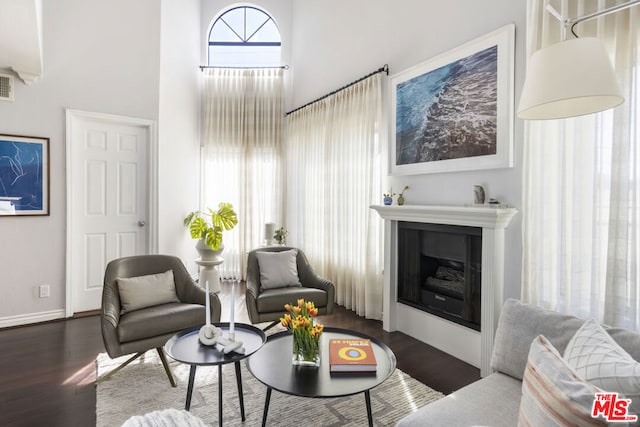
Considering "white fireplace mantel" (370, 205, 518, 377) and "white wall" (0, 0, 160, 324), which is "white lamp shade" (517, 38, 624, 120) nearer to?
"white fireplace mantel" (370, 205, 518, 377)

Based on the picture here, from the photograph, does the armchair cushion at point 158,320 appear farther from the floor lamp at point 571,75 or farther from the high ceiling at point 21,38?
the floor lamp at point 571,75

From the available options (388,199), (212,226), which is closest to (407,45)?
(388,199)

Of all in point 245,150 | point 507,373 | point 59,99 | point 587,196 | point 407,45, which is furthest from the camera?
point 245,150

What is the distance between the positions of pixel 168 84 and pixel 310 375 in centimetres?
437

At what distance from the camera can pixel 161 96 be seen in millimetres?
4605

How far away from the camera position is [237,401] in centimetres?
227

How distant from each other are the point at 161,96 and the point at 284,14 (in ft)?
8.03

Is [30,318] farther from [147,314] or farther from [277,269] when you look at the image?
[277,269]

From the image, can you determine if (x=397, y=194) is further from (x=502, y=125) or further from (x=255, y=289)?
(x=255, y=289)

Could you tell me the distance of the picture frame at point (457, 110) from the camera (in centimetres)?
265

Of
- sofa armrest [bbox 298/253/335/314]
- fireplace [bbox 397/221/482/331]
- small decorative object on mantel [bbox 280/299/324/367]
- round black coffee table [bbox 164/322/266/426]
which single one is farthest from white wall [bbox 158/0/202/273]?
small decorative object on mantel [bbox 280/299/324/367]

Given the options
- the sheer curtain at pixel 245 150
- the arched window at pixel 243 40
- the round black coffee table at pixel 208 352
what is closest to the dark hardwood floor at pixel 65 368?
the round black coffee table at pixel 208 352

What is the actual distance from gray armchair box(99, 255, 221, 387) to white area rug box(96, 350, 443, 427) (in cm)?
14

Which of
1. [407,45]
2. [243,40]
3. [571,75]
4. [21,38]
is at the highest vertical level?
[243,40]
